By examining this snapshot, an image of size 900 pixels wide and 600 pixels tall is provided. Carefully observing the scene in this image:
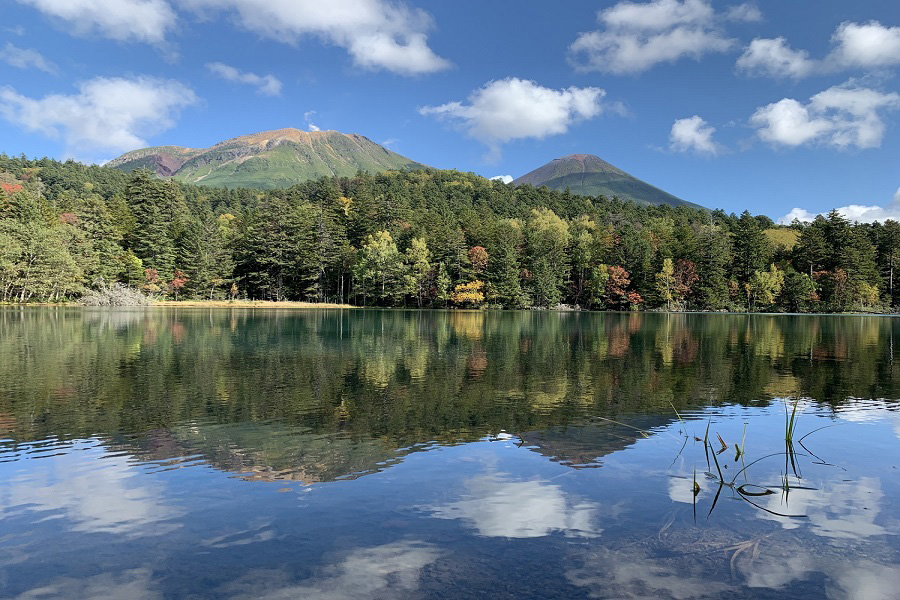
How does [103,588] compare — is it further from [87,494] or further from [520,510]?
[520,510]

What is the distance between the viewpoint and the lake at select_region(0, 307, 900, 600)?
5152mm

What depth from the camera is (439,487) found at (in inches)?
293

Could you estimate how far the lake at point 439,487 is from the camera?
203 inches

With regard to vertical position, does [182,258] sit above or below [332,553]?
above

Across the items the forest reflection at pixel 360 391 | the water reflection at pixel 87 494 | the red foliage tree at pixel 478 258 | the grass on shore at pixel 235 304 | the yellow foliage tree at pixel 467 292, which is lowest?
the water reflection at pixel 87 494

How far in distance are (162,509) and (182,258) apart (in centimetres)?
8653

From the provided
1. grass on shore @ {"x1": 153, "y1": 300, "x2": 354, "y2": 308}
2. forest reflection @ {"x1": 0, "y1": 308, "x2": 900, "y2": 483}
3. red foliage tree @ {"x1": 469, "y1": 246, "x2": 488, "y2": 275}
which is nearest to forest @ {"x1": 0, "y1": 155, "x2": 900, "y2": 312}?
red foliage tree @ {"x1": 469, "y1": 246, "x2": 488, "y2": 275}

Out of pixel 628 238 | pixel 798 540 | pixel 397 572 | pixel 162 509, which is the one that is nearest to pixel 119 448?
pixel 162 509

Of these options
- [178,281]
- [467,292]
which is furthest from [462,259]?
[178,281]

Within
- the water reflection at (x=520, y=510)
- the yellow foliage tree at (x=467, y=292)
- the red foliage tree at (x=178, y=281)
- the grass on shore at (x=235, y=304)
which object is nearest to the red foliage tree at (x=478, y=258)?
the yellow foliage tree at (x=467, y=292)

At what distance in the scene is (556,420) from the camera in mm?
11438

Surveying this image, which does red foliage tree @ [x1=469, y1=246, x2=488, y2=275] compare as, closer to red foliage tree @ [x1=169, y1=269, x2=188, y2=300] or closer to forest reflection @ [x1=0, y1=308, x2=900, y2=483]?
red foliage tree @ [x1=169, y1=269, x2=188, y2=300]

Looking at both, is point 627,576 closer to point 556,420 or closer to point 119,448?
point 556,420

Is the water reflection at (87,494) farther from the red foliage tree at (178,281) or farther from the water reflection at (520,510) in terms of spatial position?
the red foliage tree at (178,281)
